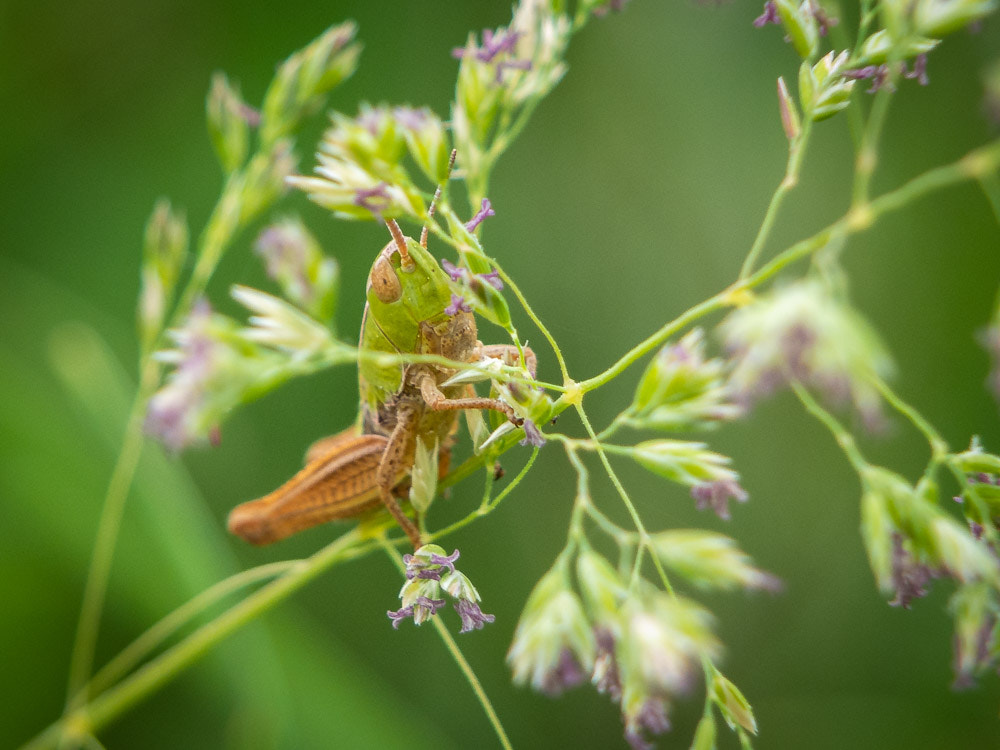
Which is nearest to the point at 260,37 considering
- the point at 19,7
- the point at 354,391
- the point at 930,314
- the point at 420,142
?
the point at 19,7

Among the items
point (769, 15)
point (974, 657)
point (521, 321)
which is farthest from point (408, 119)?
point (521, 321)

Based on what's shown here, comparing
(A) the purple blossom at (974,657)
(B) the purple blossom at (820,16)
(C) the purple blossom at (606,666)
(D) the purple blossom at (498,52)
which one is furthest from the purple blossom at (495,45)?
(A) the purple blossom at (974,657)

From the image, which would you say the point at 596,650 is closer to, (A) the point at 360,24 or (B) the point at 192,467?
(B) the point at 192,467

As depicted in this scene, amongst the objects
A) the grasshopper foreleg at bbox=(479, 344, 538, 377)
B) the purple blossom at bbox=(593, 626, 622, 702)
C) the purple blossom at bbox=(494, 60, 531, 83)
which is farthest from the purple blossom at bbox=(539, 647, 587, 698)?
the purple blossom at bbox=(494, 60, 531, 83)

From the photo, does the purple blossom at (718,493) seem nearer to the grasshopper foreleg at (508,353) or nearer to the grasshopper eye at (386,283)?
the grasshopper foreleg at (508,353)

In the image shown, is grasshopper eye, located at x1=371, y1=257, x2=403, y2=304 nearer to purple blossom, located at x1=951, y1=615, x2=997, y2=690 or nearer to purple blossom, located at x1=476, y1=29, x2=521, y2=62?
purple blossom, located at x1=476, y1=29, x2=521, y2=62
